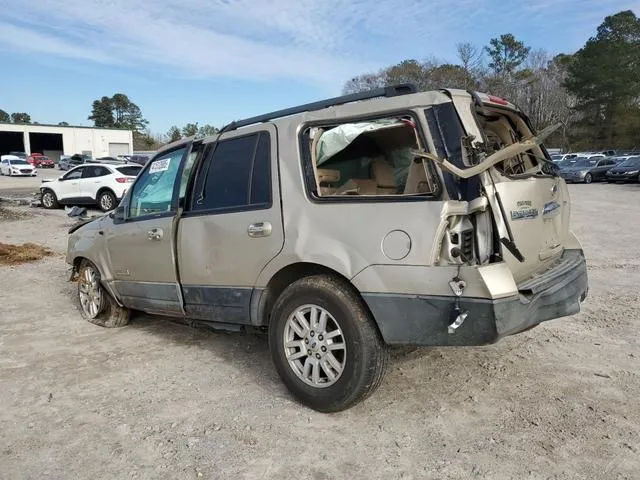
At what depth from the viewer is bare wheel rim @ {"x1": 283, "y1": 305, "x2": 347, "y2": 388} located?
11.3ft

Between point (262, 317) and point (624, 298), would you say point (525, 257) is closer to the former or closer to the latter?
point (262, 317)

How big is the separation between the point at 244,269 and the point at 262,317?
380mm

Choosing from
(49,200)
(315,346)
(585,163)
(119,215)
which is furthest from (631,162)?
(315,346)

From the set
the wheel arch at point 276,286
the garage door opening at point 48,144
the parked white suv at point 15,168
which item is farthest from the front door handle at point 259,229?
the garage door opening at point 48,144

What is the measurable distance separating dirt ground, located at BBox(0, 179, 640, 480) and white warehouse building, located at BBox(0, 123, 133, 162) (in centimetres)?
8118

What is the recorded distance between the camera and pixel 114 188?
17.3m

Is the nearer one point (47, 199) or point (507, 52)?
point (47, 199)

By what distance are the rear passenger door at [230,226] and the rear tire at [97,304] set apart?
1.48 metres

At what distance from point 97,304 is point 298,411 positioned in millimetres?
3084

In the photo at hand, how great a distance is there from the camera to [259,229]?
12.5 ft

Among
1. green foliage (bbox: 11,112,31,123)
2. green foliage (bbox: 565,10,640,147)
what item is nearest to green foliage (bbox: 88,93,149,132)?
green foliage (bbox: 11,112,31,123)

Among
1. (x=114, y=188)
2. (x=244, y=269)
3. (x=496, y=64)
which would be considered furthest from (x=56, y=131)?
(x=244, y=269)

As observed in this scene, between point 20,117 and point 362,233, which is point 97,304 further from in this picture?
point 20,117

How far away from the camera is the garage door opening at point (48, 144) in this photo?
80062 millimetres
